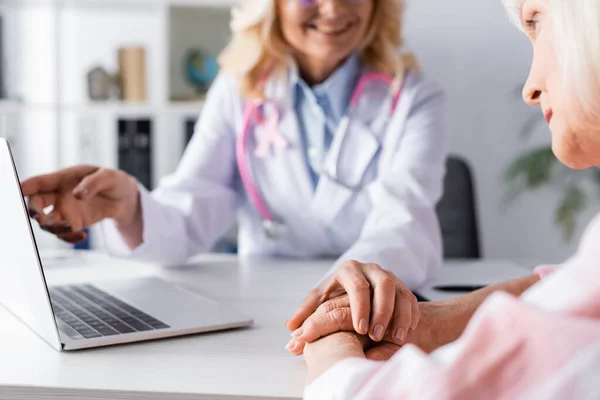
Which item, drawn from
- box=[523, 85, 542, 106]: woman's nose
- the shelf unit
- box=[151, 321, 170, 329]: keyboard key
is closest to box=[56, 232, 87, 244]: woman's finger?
box=[151, 321, 170, 329]: keyboard key

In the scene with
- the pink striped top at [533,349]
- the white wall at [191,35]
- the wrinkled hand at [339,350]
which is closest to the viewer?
the pink striped top at [533,349]

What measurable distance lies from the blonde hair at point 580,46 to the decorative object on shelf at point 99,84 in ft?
8.31

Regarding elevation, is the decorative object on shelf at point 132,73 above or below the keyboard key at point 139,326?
above

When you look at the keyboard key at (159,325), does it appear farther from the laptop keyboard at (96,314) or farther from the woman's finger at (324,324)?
the woman's finger at (324,324)

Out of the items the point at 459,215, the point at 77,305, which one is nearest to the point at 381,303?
the point at 77,305

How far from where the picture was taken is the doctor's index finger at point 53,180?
1.19 metres

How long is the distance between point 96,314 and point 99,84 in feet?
7.09

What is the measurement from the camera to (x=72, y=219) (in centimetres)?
126

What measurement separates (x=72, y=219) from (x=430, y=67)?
6.94ft

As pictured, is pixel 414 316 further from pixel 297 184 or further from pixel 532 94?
pixel 297 184

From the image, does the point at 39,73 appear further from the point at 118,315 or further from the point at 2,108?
the point at 118,315

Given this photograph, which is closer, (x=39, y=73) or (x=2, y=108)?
(x=2, y=108)

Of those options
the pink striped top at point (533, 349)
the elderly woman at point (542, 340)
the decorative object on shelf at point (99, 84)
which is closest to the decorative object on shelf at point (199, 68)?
the decorative object on shelf at point (99, 84)

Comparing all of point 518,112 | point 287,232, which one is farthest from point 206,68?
point 287,232
